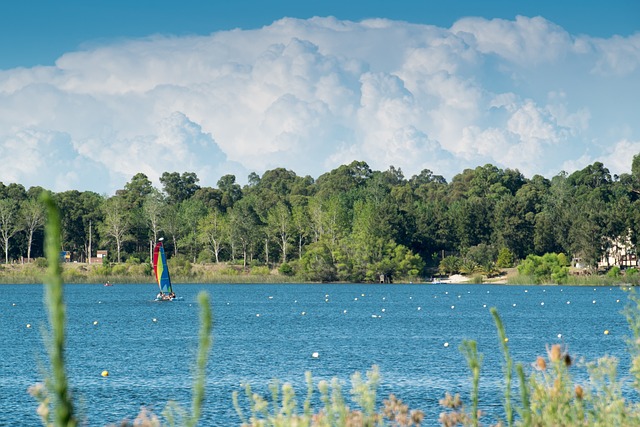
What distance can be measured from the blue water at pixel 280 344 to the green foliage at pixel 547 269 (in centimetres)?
2297

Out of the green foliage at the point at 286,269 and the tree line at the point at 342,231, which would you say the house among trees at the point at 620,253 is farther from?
the green foliage at the point at 286,269

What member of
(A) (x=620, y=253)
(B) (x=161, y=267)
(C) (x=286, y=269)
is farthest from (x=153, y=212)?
(A) (x=620, y=253)

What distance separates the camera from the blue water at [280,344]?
32.8 meters

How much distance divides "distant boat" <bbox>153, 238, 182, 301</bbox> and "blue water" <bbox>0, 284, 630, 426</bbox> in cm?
147

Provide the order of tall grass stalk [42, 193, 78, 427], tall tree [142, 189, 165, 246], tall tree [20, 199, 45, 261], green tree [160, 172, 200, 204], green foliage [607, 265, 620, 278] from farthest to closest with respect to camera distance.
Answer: green tree [160, 172, 200, 204], tall tree [142, 189, 165, 246], tall tree [20, 199, 45, 261], green foliage [607, 265, 620, 278], tall grass stalk [42, 193, 78, 427]

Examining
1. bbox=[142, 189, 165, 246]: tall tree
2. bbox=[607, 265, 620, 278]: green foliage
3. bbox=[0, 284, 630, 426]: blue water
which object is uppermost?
bbox=[142, 189, 165, 246]: tall tree

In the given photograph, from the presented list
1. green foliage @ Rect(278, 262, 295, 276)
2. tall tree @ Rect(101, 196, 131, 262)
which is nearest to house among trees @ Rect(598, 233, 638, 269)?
green foliage @ Rect(278, 262, 295, 276)

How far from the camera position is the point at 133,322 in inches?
2719

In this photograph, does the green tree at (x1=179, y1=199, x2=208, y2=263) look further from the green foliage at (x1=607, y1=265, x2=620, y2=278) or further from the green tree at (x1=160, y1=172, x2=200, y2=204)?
the green foliage at (x1=607, y1=265, x2=620, y2=278)

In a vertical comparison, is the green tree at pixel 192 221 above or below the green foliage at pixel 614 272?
above

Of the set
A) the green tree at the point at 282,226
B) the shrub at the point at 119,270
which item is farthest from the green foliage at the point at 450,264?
the shrub at the point at 119,270

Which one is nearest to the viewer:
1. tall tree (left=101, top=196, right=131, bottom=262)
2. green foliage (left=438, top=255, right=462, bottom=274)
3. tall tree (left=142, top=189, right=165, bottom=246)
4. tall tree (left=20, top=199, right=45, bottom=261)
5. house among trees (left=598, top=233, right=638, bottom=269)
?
house among trees (left=598, top=233, right=638, bottom=269)

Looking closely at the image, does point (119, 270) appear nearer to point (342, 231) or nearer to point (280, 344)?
point (342, 231)

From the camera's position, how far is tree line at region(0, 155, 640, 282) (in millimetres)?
142500
